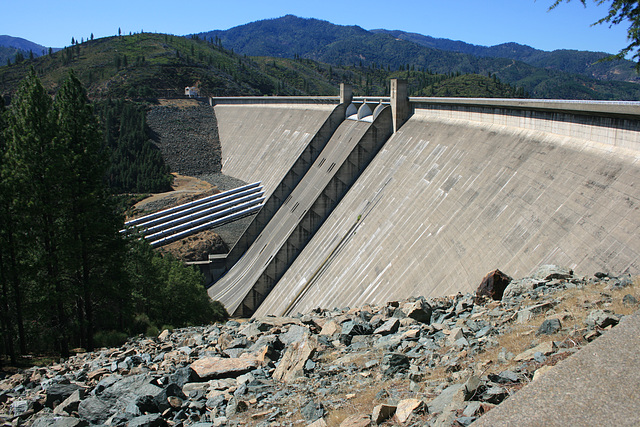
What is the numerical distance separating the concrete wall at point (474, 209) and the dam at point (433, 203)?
2.1 inches

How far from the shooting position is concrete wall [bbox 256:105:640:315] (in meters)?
14.2

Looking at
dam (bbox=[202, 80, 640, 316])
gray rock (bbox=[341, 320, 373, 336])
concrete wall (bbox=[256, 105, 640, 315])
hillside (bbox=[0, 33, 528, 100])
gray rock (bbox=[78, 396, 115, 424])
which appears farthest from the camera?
hillside (bbox=[0, 33, 528, 100])

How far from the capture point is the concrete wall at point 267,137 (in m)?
46.3

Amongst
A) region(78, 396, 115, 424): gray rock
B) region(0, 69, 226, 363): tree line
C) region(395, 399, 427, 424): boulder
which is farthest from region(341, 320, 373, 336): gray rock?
region(0, 69, 226, 363): tree line

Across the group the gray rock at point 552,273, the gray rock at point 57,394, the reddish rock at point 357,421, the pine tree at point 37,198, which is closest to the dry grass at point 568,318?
the gray rock at point 552,273

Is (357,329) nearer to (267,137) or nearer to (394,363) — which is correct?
(394,363)

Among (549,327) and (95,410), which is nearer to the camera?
(549,327)

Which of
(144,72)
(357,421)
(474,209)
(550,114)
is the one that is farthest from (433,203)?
(144,72)

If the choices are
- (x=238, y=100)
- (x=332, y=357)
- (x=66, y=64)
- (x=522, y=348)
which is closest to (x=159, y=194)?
(x=238, y=100)

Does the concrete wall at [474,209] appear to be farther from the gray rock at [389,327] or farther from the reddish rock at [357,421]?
the reddish rock at [357,421]

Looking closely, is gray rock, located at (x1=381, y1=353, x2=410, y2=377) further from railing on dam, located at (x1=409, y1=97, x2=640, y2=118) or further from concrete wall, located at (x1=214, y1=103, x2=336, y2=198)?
concrete wall, located at (x1=214, y1=103, x2=336, y2=198)

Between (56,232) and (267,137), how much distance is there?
123 ft

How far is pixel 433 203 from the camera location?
2284 centimetres

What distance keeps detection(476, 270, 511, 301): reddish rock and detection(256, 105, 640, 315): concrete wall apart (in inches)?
83.1
